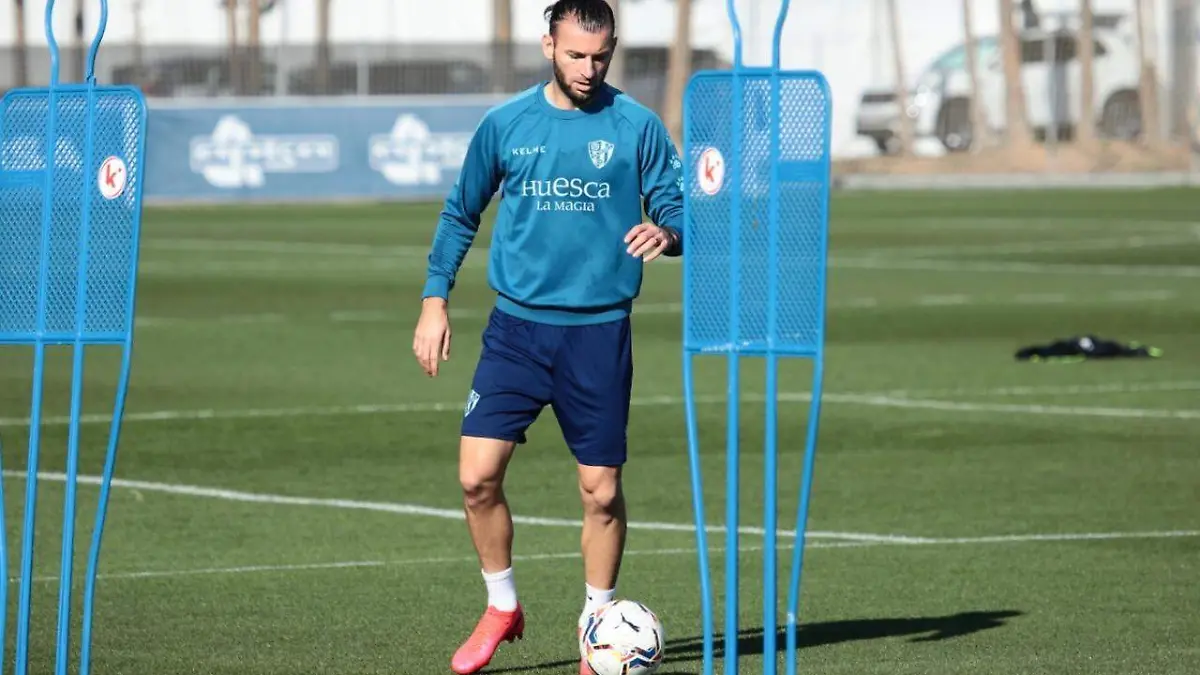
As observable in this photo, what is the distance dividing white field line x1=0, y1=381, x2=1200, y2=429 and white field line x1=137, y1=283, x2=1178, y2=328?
5906mm

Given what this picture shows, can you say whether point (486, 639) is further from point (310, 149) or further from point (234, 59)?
point (234, 59)

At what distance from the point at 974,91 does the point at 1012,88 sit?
820 millimetres

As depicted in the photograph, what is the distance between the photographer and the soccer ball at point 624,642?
7422 mm

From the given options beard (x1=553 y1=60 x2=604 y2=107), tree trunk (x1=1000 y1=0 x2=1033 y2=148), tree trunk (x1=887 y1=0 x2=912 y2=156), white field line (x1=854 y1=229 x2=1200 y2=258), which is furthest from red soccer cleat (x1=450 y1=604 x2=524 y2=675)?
tree trunk (x1=887 y1=0 x2=912 y2=156)

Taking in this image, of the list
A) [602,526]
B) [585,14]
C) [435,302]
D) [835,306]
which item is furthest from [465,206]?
[835,306]

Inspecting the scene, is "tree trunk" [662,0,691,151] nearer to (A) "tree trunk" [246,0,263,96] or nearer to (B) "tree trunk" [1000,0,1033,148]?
(B) "tree trunk" [1000,0,1033,148]

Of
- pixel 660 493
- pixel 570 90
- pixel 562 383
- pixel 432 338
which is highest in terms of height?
pixel 570 90

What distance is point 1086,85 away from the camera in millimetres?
51812

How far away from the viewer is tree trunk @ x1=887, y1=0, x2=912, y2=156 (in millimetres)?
53188

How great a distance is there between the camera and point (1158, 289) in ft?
78.8

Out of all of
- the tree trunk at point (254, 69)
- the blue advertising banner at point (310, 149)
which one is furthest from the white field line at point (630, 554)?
the tree trunk at point (254, 69)

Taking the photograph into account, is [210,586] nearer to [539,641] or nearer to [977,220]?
[539,641]

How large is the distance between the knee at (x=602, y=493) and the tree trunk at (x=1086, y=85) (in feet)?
148

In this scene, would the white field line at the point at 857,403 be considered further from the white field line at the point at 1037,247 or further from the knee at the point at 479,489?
the white field line at the point at 1037,247
